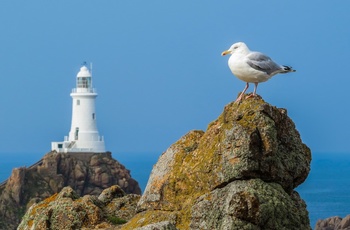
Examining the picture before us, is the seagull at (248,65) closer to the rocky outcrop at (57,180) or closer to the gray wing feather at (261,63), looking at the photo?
the gray wing feather at (261,63)

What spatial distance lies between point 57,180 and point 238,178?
85431mm

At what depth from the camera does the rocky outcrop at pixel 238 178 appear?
60.6ft

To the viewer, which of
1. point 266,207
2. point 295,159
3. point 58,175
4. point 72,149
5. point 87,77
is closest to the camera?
point 266,207

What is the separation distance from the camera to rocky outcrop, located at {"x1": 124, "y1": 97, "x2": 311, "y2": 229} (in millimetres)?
18469

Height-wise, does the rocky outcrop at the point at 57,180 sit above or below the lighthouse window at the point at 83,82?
below

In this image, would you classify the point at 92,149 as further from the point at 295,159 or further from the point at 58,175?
the point at 295,159

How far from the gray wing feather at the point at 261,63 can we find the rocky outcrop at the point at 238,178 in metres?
0.67

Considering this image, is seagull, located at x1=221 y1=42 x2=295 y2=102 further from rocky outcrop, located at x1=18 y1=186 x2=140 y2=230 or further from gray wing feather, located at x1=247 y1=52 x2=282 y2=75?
rocky outcrop, located at x1=18 y1=186 x2=140 y2=230

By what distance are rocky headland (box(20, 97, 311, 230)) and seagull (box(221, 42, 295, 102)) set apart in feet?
1.85

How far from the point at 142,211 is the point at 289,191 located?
10.2ft

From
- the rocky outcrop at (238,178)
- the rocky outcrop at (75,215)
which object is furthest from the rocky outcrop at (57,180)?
the rocky outcrop at (238,178)

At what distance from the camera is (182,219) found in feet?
63.4

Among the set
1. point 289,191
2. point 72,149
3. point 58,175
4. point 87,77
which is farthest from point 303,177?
point 87,77

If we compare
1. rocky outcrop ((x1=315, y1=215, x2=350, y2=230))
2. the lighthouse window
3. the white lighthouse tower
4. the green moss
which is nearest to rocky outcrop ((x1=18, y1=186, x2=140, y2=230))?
the green moss
